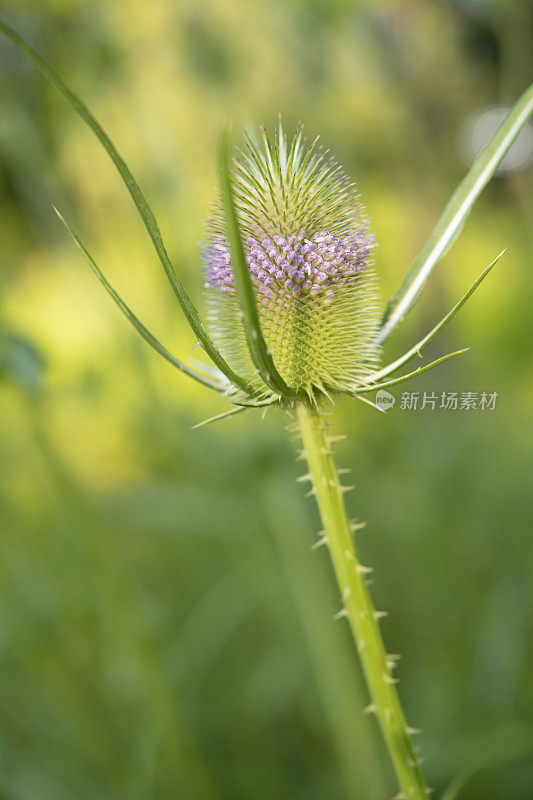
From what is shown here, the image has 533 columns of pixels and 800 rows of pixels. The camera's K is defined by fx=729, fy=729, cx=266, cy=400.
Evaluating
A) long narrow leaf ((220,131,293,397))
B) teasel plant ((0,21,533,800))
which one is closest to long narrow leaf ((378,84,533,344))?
teasel plant ((0,21,533,800))

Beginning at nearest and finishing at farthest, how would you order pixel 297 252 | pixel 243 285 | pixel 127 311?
pixel 243 285 < pixel 127 311 < pixel 297 252

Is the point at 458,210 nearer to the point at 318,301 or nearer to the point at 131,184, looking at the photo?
the point at 318,301

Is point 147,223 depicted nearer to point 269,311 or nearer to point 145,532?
point 269,311

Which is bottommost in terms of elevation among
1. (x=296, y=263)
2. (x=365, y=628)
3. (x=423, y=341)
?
(x=365, y=628)

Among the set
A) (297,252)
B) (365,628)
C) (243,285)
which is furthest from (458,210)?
(365,628)

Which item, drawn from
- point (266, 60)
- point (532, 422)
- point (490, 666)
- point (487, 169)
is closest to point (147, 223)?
point (487, 169)

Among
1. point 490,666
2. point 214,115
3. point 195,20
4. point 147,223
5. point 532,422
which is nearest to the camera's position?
point 147,223

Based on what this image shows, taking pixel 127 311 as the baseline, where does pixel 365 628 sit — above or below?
below

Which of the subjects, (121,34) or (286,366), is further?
(121,34)
